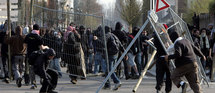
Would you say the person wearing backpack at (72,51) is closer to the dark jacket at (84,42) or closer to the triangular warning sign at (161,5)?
the dark jacket at (84,42)

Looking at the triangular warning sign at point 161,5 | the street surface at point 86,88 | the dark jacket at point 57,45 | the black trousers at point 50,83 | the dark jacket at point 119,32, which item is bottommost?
the street surface at point 86,88

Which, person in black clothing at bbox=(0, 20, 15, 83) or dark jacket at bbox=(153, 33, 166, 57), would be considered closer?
dark jacket at bbox=(153, 33, 166, 57)

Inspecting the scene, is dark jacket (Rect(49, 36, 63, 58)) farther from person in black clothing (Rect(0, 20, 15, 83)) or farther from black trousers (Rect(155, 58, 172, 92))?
black trousers (Rect(155, 58, 172, 92))

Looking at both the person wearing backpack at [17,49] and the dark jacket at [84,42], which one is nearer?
the dark jacket at [84,42]

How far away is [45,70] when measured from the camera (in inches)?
400

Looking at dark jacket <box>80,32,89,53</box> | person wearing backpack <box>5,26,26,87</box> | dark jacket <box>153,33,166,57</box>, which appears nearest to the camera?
dark jacket <box>153,33,166,57</box>

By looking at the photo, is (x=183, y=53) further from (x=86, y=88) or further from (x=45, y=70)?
(x=86, y=88)

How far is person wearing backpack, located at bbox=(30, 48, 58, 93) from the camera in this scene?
1003cm

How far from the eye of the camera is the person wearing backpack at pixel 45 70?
10031 mm

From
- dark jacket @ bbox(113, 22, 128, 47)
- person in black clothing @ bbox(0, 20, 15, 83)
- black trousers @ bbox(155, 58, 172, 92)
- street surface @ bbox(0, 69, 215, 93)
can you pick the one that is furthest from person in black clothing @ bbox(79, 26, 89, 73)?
person in black clothing @ bbox(0, 20, 15, 83)

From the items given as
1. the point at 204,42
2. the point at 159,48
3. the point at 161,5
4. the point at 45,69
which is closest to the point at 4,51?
the point at 45,69

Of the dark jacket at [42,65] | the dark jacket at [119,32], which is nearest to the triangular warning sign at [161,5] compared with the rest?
the dark jacket at [42,65]

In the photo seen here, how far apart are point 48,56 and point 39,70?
Answer: 0.37 meters

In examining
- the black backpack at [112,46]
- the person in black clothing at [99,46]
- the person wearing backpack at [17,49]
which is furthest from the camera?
the person wearing backpack at [17,49]
